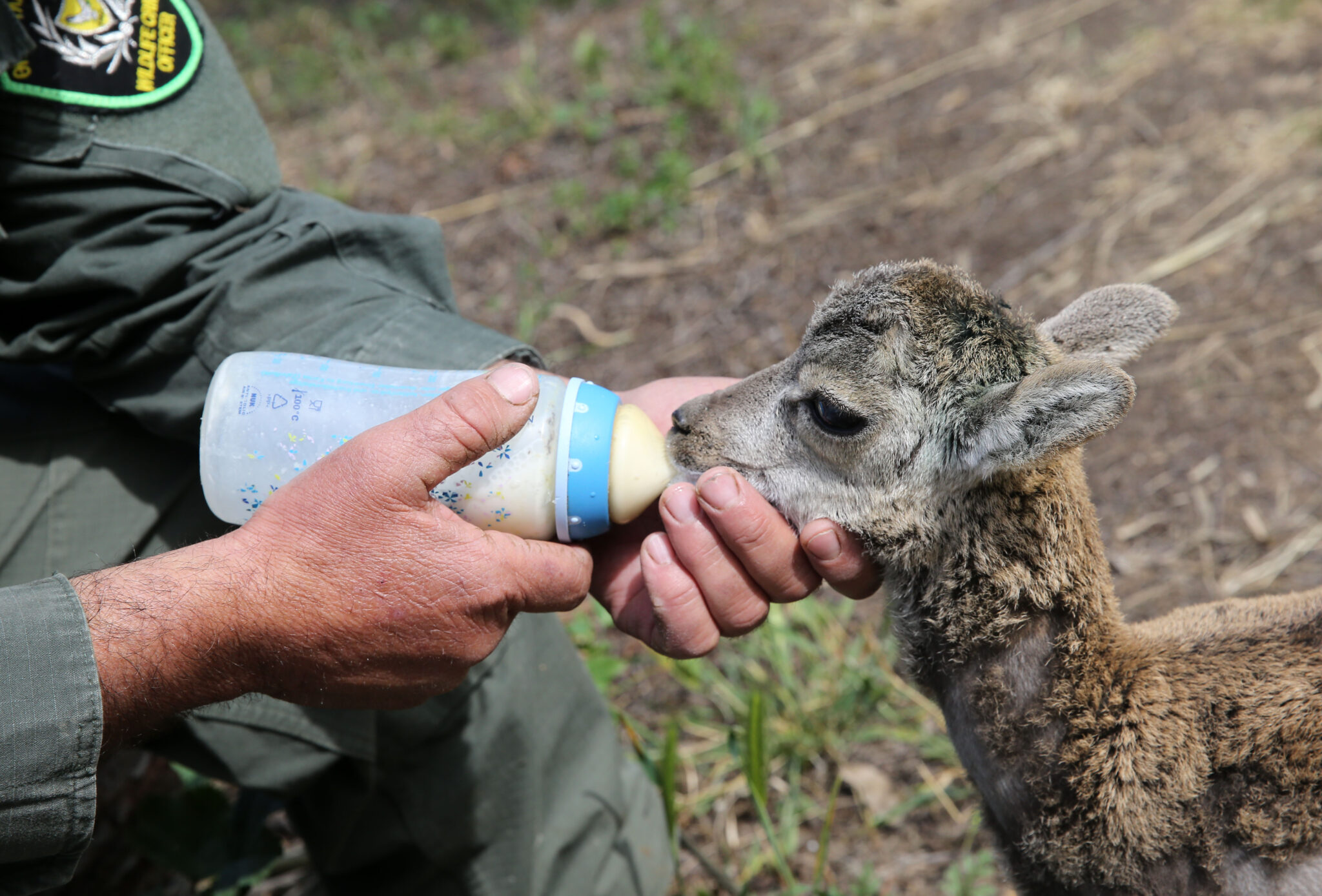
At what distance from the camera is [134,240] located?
2693 millimetres

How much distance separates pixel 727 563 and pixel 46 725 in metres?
1.55

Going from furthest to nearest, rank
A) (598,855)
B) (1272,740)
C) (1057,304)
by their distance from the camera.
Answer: (1057,304) → (598,855) → (1272,740)

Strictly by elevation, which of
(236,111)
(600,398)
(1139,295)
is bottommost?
(1139,295)

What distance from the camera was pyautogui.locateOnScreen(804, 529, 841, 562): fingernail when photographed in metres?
2.50

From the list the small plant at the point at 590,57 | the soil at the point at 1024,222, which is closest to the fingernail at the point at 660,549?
the soil at the point at 1024,222

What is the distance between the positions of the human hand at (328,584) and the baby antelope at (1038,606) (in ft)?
2.23

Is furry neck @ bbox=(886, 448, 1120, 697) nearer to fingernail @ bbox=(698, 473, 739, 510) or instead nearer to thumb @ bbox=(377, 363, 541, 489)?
fingernail @ bbox=(698, 473, 739, 510)

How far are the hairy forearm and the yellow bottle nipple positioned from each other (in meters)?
0.85

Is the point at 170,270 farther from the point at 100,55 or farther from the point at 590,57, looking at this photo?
the point at 590,57

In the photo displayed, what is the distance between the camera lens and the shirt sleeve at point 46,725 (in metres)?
1.88

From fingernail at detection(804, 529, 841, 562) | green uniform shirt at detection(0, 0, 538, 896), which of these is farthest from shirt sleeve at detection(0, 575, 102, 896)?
fingernail at detection(804, 529, 841, 562)

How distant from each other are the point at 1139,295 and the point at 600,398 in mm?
1479

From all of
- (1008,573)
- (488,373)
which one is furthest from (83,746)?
(1008,573)

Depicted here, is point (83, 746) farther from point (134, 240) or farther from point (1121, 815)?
point (1121, 815)
